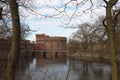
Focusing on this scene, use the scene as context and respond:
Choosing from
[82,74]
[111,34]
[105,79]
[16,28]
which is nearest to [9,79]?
[16,28]

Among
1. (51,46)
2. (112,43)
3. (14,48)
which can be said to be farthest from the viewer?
(51,46)

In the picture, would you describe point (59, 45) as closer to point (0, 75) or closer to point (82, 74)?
point (82, 74)

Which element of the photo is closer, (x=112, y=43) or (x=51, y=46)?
(x=112, y=43)

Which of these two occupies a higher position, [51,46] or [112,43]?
[112,43]

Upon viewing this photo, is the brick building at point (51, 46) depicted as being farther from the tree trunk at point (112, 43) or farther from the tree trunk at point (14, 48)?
the tree trunk at point (14, 48)

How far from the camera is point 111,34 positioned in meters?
4.42

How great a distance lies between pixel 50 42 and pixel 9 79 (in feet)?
223

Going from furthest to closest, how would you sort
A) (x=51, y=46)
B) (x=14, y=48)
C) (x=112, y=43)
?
(x=51, y=46)
(x=112, y=43)
(x=14, y=48)

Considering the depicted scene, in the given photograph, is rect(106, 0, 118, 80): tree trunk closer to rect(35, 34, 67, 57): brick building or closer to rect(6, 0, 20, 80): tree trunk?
rect(6, 0, 20, 80): tree trunk

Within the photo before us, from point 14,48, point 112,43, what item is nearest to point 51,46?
point 112,43

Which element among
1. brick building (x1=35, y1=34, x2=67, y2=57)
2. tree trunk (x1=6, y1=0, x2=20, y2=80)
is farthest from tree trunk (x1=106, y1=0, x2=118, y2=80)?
brick building (x1=35, y1=34, x2=67, y2=57)

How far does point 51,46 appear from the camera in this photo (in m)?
73.4

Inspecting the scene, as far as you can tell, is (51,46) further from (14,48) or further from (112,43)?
(14,48)

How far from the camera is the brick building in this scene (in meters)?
71.6
